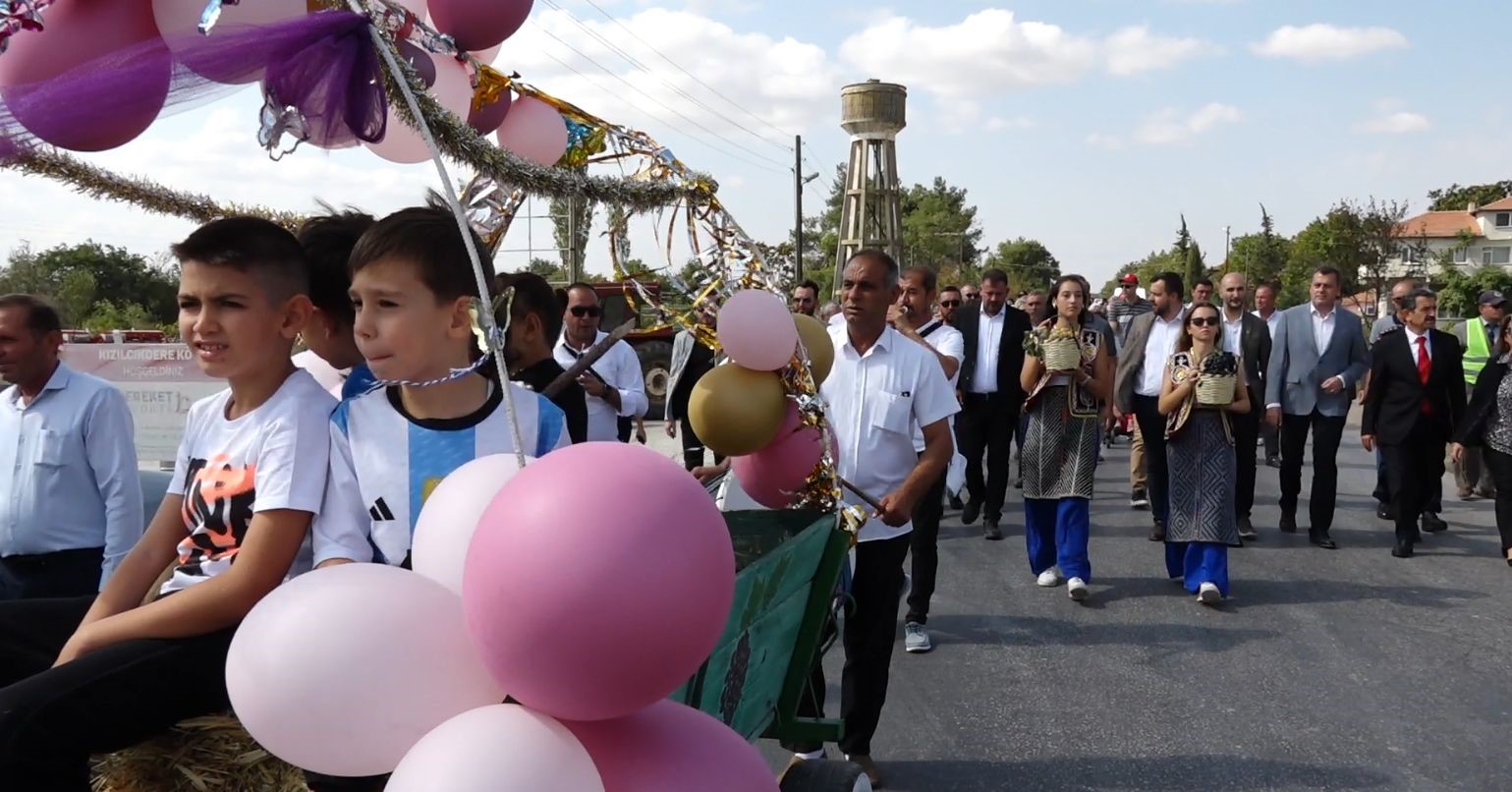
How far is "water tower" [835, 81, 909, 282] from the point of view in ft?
120

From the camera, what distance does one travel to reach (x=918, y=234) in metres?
66.9

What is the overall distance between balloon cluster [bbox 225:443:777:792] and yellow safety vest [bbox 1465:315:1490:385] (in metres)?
9.97

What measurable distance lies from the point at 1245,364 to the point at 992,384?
6.16 ft

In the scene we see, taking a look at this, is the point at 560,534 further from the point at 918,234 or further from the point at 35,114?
the point at 918,234

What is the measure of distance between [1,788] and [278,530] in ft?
1.89

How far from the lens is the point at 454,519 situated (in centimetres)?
→ 182

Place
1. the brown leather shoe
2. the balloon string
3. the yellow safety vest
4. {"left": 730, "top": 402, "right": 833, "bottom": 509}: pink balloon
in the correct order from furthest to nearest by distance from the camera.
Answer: the yellow safety vest, the brown leather shoe, {"left": 730, "top": 402, "right": 833, "bottom": 509}: pink balloon, the balloon string

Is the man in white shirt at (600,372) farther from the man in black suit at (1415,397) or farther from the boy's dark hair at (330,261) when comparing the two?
the man in black suit at (1415,397)

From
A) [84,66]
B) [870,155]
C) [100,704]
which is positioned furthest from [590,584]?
[870,155]

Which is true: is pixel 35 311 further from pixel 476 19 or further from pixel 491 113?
pixel 476 19

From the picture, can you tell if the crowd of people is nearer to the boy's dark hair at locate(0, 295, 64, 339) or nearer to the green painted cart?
the boy's dark hair at locate(0, 295, 64, 339)

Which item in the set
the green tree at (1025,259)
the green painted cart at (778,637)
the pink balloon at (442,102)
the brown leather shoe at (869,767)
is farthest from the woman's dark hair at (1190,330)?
the green tree at (1025,259)

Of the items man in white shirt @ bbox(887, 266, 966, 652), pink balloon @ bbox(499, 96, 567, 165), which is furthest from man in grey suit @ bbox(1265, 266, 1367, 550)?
pink balloon @ bbox(499, 96, 567, 165)

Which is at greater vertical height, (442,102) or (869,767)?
(442,102)
